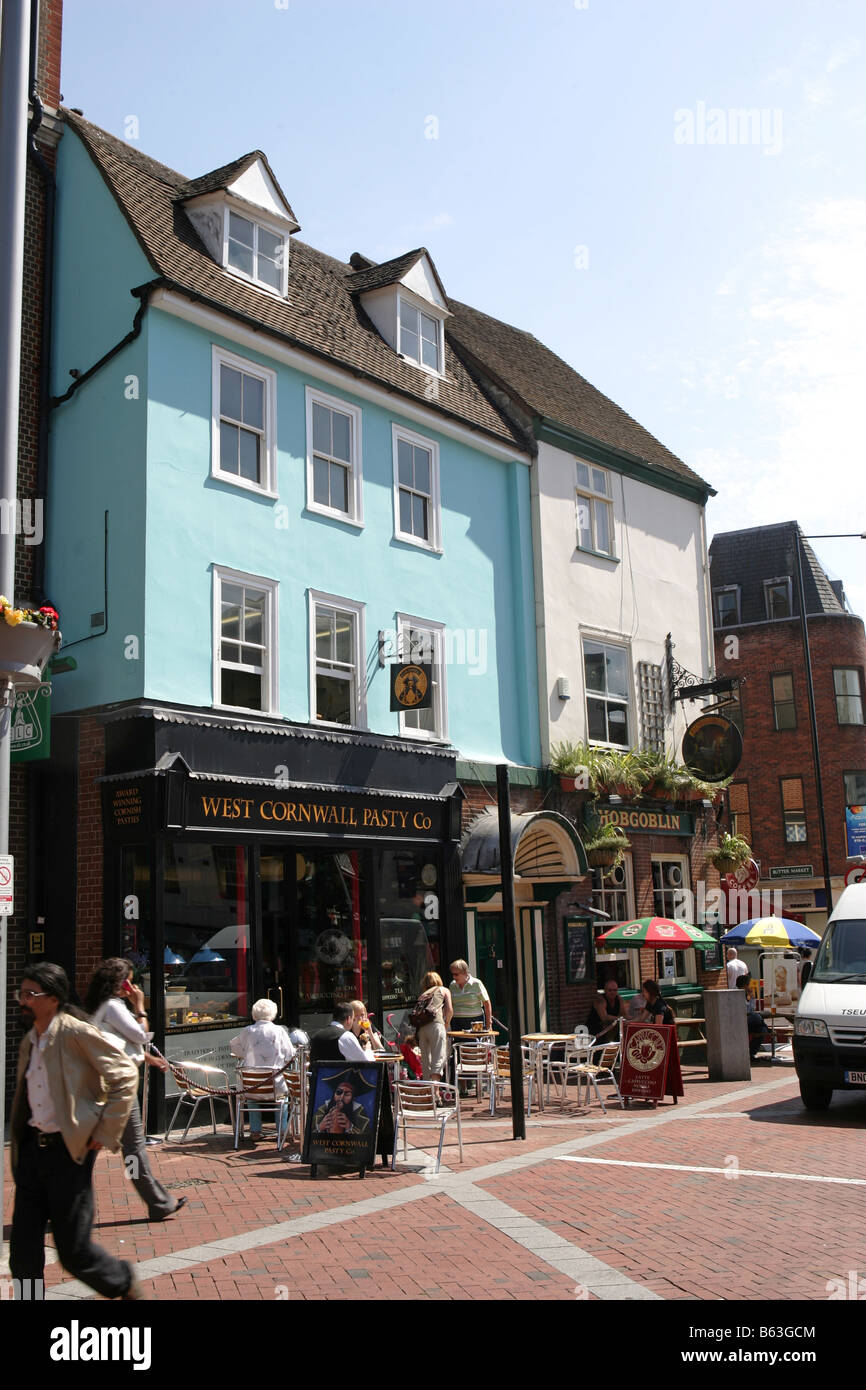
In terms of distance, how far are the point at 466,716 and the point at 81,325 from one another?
774 cm

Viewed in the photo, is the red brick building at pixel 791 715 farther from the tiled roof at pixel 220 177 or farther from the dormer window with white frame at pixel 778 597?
the tiled roof at pixel 220 177

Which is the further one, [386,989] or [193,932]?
[386,989]

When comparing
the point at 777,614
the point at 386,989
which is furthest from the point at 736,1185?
the point at 777,614

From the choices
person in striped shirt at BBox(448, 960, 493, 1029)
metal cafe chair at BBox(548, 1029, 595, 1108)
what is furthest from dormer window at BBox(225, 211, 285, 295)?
metal cafe chair at BBox(548, 1029, 595, 1108)

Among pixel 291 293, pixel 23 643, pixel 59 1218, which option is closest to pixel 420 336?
pixel 291 293

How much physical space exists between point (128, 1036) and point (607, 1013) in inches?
377

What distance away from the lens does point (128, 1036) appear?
29.8 feet

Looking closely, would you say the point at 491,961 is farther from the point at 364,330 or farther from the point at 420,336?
the point at 420,336

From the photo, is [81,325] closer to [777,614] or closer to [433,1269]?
[433,1269]

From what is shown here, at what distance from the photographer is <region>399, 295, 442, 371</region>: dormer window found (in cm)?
1984

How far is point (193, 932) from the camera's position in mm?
14180

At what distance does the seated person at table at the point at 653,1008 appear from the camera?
52.7 feet

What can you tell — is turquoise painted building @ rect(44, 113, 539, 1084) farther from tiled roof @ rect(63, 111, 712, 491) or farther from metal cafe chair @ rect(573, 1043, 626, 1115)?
metal cafe chair @ rect(573, 1043, 626, 1115)

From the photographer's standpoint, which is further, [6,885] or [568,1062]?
[568,1062]
